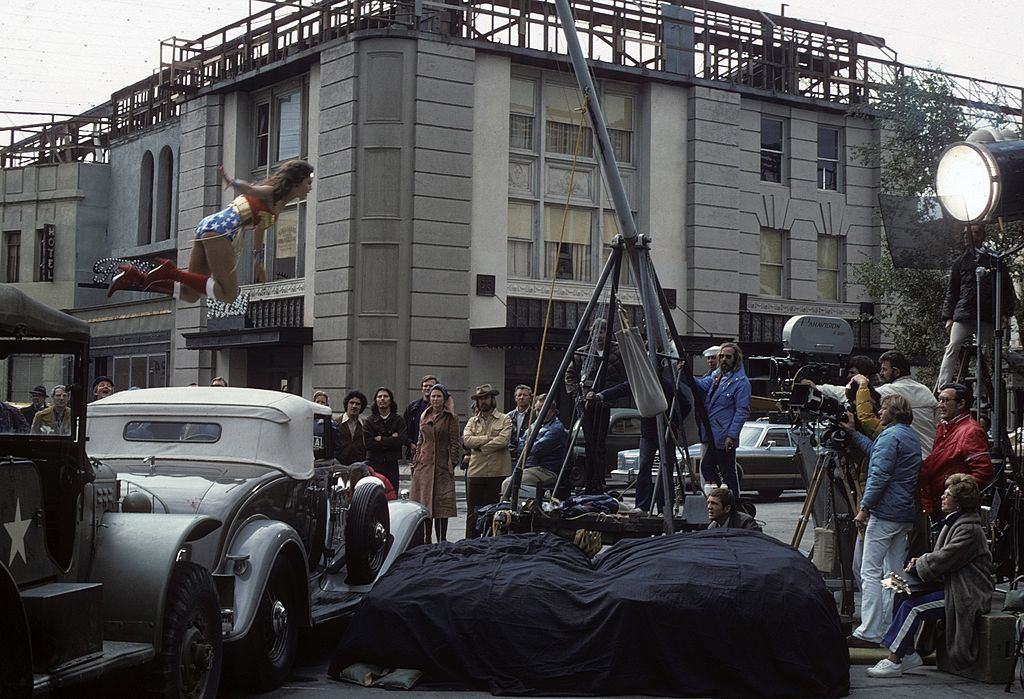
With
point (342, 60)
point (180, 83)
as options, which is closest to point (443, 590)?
point (342, 60)

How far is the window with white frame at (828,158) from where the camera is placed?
1293 inches

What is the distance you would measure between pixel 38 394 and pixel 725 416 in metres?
7.35

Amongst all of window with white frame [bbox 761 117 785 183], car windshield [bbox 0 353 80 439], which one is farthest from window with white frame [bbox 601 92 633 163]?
car windshield [bbox 0 353 80 439]

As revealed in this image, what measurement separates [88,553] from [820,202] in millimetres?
28214

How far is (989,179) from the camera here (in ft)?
20.0

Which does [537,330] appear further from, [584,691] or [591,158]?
[584,691]

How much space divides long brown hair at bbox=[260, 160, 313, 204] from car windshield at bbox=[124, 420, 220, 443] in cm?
228

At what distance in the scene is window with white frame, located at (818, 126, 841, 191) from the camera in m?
32.8

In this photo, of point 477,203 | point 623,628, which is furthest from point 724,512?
point 477,203

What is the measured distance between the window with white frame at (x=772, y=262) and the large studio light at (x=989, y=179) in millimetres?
25840

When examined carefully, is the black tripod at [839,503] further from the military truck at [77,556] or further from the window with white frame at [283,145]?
the window with white frame at [283,145]

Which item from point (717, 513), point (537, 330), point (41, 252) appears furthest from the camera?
point (41, 252)

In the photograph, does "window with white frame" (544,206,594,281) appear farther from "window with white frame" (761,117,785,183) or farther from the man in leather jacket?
the man in leather jacket

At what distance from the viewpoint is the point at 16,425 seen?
6.07 meters
